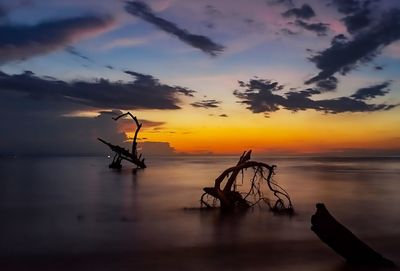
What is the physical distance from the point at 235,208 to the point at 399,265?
10.5 metres

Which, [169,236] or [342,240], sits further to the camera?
[169,236]

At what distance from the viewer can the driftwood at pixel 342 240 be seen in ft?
32.9

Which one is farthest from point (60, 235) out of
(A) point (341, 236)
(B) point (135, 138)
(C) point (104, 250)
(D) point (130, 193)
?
(B) point (135, 138)

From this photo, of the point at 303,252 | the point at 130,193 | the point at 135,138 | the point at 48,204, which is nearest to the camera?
the point at 303,252

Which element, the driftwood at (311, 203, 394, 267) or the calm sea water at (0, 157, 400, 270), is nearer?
the driftwood at (311, 203, 394, 267)

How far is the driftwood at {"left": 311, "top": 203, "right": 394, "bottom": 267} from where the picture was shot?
1002cm

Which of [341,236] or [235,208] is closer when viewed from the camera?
[341,236]

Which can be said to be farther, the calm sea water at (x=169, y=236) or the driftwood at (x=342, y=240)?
the calm sea water at (x=169, y=236)

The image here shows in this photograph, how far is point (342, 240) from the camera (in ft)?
33.6

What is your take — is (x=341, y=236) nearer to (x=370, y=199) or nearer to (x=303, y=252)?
(x=303, y=252)

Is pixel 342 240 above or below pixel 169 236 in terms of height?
above

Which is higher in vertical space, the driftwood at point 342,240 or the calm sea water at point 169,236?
the driftwood at point 342,240

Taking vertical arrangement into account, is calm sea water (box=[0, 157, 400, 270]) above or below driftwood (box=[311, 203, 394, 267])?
below

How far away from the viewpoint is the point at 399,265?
425 inches
